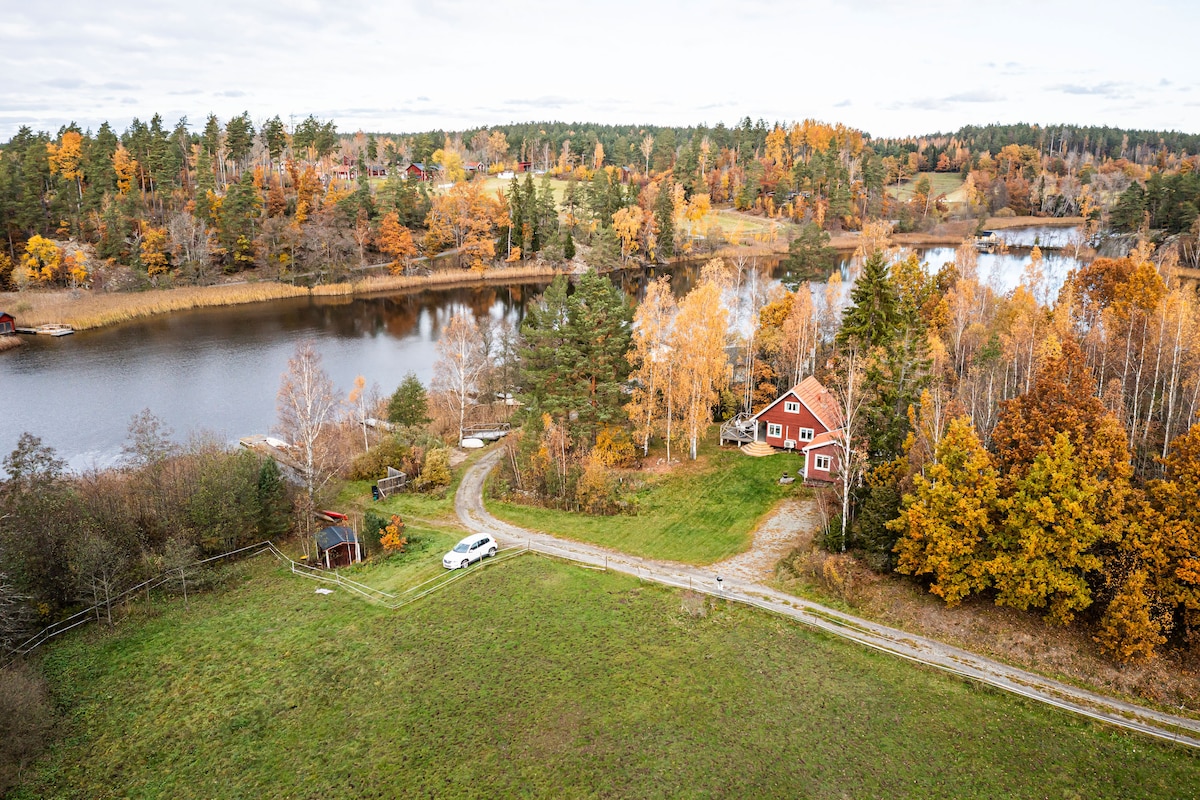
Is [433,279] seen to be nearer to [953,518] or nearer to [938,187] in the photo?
[953,518]

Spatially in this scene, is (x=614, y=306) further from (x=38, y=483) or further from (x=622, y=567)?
(x=38, y=483)

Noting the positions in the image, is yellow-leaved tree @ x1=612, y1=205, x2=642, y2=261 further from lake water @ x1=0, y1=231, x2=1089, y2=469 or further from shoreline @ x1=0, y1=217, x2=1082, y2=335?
lake water @ x1=0, y1=231, x2=1089, y2=469

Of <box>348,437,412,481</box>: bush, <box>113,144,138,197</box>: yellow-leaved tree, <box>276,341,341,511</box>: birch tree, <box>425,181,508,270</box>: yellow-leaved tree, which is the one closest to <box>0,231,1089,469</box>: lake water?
<box>276,341,341,511</box>: birch tree

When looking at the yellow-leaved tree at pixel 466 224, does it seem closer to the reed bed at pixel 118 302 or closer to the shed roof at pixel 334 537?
the reed bed at pixel 118 302

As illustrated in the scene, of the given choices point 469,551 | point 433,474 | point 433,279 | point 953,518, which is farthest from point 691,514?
point 433,279

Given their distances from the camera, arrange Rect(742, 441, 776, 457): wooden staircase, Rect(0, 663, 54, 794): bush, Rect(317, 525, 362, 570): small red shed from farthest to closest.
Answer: Rect(742, 441, 776, 457): wooden staircase → Rect(317, 525, 362, 570): small red shed → Rect(0, 663, 54, 794): bush

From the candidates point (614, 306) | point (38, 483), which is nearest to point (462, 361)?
point (614, 306)

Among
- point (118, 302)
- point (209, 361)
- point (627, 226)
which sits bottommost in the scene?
point (209, 361)
